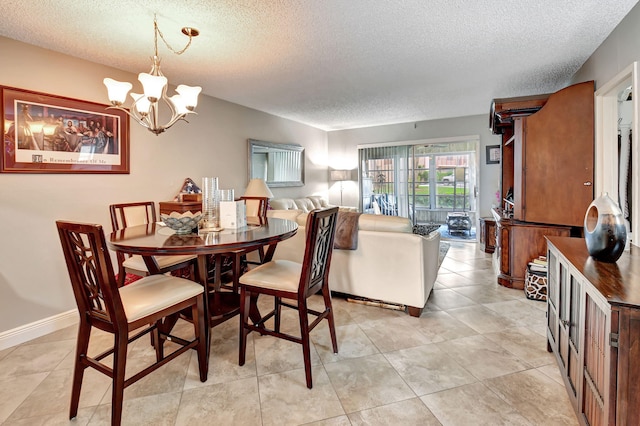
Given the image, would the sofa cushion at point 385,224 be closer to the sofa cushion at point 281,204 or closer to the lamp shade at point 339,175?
the sofa cushion at point 281,204

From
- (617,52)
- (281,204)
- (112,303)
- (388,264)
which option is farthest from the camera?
(281,204)

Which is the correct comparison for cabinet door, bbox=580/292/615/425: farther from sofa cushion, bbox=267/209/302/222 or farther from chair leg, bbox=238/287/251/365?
sofa cushion, bbox=267/209/302/222

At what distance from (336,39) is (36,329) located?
3.34 meters

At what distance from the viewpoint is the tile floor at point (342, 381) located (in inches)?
63.9

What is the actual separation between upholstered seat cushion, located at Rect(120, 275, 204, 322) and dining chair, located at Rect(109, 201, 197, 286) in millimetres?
592

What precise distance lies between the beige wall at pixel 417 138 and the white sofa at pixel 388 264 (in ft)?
10.6

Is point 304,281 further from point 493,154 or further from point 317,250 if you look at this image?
point 493,154

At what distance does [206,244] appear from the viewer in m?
1.70

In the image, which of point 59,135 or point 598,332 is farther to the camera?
point 59,135

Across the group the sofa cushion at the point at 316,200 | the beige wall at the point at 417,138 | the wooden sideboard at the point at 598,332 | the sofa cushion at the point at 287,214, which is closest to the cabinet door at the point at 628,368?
the wooden sideboard at the point at 598,332

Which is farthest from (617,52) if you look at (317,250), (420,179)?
(420,179)

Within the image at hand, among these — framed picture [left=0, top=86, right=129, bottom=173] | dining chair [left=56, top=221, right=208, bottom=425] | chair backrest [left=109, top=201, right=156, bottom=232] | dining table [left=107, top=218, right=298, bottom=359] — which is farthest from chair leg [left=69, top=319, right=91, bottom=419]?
framed picture [left=0, top=86, right=129, bottom=173]

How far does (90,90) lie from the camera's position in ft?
9.59

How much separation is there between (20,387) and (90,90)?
2393mm
